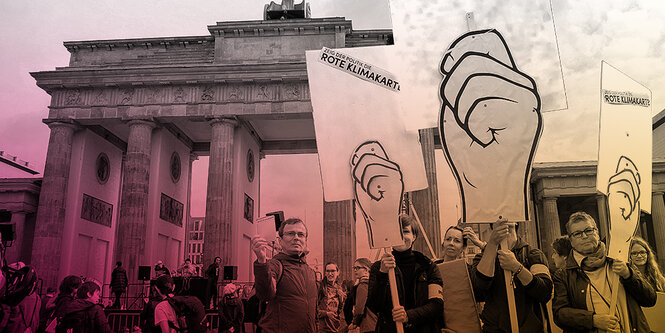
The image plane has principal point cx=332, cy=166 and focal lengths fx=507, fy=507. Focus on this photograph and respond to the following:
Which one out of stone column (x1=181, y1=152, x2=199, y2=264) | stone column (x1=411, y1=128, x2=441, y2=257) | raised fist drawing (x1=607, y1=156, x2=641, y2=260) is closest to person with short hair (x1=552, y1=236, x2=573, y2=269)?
raised fist drawing (x1=607, y1=156, x2=641, y2=260)

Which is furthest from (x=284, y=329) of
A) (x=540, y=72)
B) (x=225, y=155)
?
(x=225, y=155)

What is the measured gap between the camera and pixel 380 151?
19.4ft

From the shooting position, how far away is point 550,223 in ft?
63.7

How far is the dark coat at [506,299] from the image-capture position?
16.3 feet

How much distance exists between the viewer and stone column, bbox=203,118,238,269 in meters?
21.5

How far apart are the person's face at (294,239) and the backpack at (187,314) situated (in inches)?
66.9

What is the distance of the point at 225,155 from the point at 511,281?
62.1 ft

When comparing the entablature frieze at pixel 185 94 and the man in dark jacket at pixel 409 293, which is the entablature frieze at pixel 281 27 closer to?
the entablature frieze at pixel 185 94

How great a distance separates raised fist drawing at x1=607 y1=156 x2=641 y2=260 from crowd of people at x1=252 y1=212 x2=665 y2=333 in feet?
1.65

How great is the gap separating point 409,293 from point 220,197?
58.3 feet

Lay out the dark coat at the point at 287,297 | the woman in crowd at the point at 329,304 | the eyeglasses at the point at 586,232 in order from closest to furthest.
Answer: the dark coat at the point at 287,297
the eyeglasses at the point at 586,232
the woman in crowd at the point at 329,304

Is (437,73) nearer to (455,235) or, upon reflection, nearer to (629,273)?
(455,235)

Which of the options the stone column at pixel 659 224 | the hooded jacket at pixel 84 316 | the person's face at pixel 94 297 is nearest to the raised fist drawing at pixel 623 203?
the hooded jacket at pixel 84 316

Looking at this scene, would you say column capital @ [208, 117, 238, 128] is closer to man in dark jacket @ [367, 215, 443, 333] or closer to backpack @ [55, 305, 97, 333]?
backpack @ [55, 305, 97, 333]
